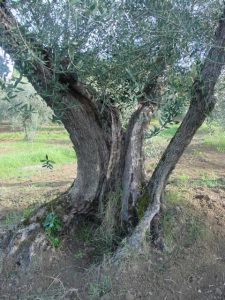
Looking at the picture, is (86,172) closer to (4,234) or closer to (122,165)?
(122,165)

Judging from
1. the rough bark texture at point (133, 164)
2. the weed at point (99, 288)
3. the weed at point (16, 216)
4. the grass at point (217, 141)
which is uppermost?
the rough bark texture at point (133, 164)

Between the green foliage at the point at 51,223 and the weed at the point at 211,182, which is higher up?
the weed at the point at 211,182

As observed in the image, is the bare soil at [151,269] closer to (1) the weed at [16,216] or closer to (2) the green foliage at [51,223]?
(2) the green foliage at [51,223]

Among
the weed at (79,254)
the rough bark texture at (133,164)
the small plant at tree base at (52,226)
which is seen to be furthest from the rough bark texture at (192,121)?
the small plant at tree base at (52,226)

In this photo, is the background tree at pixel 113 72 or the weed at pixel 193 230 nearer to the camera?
the background tree at pixel 113 72

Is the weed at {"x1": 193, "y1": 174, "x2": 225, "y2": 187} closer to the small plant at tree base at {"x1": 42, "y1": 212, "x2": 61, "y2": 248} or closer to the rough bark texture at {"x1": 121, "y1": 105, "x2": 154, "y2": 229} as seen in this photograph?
the rough bark texture at {"x1": 121, "y1": 105, "x2": 154, "y2": 229}

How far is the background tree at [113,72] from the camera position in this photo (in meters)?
3.48

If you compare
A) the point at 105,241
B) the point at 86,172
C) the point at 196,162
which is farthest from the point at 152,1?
the point at 196,162

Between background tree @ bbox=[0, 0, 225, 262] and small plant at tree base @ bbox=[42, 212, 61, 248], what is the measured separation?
131mm

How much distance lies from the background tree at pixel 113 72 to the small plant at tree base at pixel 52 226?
0.13 m

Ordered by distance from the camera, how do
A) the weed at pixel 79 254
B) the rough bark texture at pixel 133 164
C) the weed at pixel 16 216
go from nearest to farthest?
the weed at pixel 79 254
the rough bark texture at pixel 133 164
the weed at pixel 16 216

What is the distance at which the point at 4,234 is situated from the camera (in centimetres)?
539

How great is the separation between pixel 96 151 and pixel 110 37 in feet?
5.46

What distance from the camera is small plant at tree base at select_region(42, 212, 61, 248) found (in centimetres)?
499
